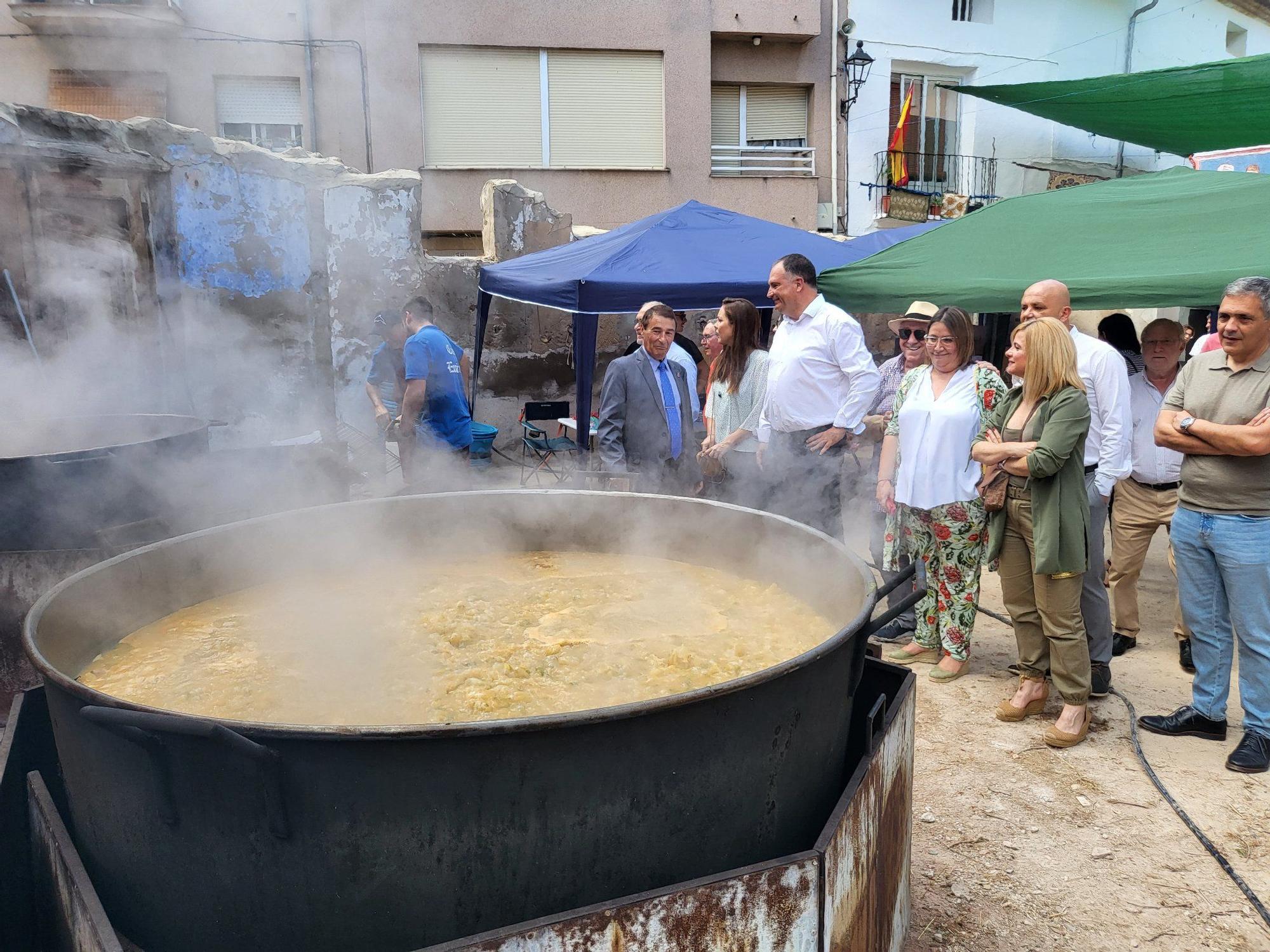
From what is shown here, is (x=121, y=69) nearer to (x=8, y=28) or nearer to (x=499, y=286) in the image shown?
(x=8, y=28)

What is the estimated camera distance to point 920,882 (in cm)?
309

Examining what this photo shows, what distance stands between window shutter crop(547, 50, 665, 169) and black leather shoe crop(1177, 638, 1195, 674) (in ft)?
42.8

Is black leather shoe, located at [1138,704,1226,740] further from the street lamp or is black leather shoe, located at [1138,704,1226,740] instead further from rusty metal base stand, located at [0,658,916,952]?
the street lamp

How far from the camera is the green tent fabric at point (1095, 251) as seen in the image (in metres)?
5.08

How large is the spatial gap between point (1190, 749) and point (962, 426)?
5.82ft

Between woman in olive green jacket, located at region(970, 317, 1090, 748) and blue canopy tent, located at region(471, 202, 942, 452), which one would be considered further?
blue canopy tent, located at region(471, 202, 942, 452)

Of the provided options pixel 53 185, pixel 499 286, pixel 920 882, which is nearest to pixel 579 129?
pixel 499 286

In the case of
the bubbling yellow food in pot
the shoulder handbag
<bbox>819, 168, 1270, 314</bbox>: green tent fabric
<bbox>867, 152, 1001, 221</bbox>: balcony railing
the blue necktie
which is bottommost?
the bubbling yellow food in pot

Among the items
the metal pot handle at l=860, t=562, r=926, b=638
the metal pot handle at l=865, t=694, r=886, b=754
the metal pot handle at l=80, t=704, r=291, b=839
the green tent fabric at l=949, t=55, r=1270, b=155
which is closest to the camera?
the metal pot handle at l=80, t=704, r=291, b=839

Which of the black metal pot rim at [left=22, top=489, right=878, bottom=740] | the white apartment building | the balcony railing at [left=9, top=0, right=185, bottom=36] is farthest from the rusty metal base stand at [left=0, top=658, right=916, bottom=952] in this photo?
the white apartment building

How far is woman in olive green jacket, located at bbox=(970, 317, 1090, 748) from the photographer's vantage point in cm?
377

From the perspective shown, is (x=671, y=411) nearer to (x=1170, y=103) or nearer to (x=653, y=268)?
(x=653, y=268)

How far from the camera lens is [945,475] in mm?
4492

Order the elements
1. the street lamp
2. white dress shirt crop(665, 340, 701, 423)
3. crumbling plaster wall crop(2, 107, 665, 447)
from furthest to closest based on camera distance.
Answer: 1. the street lamp
2. crumbling plaster wall crop(2, 107, 665, 447)
3. white dress shirt crop(665, 340, 701, 423)
